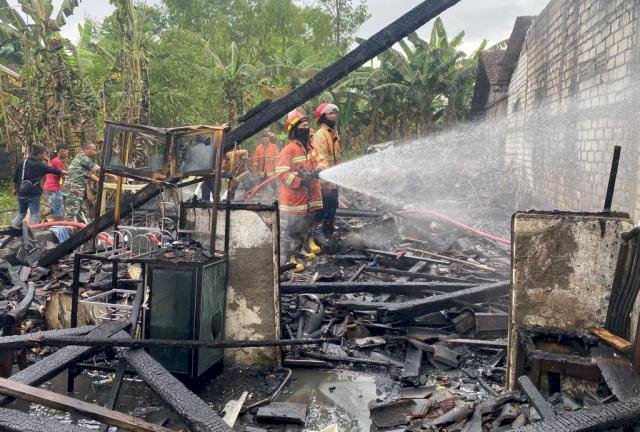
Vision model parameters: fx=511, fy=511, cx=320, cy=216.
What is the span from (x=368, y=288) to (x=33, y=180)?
776 cm

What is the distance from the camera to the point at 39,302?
5941 mm

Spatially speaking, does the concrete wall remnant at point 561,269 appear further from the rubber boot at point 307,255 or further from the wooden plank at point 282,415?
the rubber boot at point 307,255

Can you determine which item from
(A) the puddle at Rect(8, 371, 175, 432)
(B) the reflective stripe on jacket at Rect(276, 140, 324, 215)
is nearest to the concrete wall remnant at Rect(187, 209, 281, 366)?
(A) the puddle at Rect(8, 371, 175, 432)

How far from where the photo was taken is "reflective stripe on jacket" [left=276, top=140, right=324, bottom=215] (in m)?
7.48

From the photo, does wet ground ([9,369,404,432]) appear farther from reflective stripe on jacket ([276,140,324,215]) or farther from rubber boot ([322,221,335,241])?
rubber boot ([322,221,335,241])

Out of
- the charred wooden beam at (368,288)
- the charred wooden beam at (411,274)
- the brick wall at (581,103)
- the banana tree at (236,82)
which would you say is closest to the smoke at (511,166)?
the brick wall at (581,103)

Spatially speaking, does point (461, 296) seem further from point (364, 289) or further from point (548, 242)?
point (548, 242)

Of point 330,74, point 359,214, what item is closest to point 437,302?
point 330,74

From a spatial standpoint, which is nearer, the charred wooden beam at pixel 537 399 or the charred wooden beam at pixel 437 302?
the charred wooden beam at pixel 537 399

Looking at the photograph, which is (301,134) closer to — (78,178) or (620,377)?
(78,178)

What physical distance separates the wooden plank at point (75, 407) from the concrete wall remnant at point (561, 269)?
8.27 ft

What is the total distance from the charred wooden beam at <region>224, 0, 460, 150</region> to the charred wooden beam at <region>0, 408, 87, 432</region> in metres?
2.99

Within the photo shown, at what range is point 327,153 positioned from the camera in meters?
8.43

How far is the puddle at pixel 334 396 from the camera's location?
3748mm
